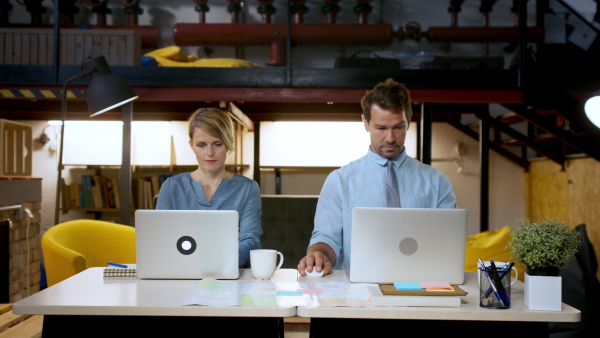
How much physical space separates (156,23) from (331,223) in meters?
4.84

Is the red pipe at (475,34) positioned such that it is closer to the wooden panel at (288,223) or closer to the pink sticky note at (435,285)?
the wooden panel at (288,223)

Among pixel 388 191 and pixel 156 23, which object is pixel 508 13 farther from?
pixel 388 191

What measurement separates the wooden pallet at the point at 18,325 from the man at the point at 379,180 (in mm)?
1217

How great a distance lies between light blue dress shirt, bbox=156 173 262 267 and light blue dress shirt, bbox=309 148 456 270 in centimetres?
31

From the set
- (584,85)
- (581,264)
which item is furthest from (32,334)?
(584,85)

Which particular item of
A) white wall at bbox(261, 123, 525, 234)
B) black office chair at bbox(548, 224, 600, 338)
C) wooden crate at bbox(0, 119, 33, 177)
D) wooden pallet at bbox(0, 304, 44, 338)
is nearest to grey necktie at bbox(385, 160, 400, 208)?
wooden pallet at bbox(0, 304, 44, 338)

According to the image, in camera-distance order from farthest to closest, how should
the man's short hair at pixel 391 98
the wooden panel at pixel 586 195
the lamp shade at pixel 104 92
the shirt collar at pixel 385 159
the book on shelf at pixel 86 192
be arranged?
the book on shelf at pixel 86 192, the wooden panel at pixel 586 195, the lamp shade at pixel 104 92, the shirt collar at pixel 385 159, the man's short hair at pixel 391 98

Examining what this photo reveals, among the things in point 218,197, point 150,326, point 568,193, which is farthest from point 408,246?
point 568,193

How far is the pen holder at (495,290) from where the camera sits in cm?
139

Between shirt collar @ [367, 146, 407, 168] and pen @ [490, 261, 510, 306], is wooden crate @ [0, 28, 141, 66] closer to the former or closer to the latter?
shirt collar @ [367, 146, 407, 168]

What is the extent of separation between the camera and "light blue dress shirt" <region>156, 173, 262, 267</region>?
2.26 m

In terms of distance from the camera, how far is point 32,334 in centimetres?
207

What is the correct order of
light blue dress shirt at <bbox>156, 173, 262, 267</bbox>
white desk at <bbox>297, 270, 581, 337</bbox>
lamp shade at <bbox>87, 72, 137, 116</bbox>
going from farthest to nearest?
lamp shade at <bbox>87, 72, 137, 116</bbox> → light blue dress shirt at <bbox>156, 173, 262, 267</bbox> → white desk at <bbox>297, 270, 581, 337</bbox>

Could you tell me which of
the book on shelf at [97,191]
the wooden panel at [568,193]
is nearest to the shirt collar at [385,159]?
the wooden panel at [568,193]
